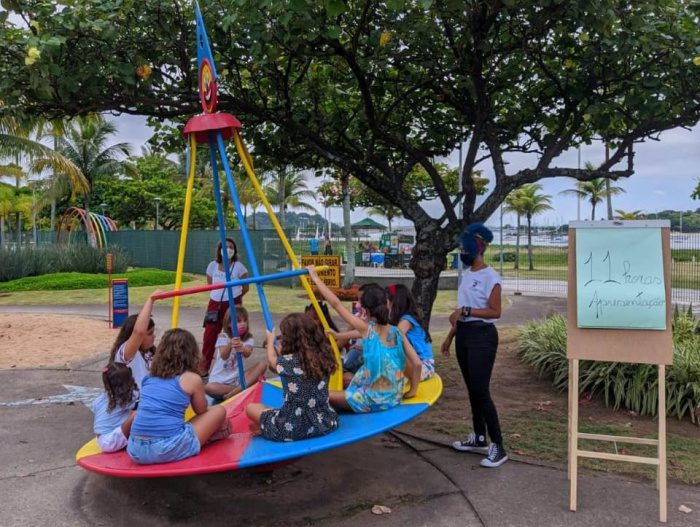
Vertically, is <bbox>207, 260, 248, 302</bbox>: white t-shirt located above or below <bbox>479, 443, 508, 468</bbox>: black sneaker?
above

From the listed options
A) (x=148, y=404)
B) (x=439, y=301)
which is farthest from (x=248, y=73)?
(x=439, y=301)

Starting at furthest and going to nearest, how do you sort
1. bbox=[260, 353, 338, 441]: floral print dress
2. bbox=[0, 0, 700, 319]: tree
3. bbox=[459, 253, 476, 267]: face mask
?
1. bbox=[0, 0, 700, 319]: tree
2. bbox=[459, 253, 476, 267]: face mask
3. bbox=[260, 353, 338, 441]: floral print dress

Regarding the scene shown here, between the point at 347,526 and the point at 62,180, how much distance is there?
3082 centimetres

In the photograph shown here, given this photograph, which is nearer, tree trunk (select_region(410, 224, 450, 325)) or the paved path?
the paved path

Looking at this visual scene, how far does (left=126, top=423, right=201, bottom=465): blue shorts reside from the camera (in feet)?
11.4

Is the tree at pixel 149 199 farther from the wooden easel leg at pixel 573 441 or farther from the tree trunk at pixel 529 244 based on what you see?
the wooden easel leg at pixel 573 441

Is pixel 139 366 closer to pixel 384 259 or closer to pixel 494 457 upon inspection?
pixel 494 457

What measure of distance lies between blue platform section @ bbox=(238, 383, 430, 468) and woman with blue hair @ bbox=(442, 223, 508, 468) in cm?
52

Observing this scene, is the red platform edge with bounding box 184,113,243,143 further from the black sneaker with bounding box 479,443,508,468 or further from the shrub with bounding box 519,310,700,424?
the shrub with bounding box 519,310,700,424

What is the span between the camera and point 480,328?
4496 mm

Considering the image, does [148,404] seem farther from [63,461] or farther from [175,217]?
[175,217]

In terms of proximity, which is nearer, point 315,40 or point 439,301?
point 315,40

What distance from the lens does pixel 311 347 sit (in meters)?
3.82

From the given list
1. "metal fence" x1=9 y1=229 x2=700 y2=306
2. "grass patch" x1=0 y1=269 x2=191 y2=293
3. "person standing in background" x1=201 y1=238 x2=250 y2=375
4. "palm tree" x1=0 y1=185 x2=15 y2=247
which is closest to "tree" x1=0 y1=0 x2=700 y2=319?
"person standing in background" x1=201 y1=238 x2=250 y2=375
